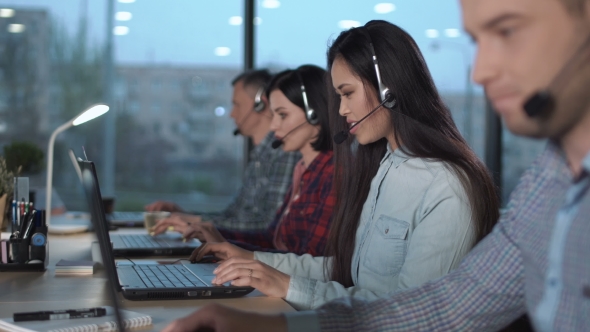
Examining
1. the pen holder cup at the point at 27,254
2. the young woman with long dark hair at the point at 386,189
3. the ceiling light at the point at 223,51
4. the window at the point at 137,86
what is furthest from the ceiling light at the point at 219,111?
the pen holder cup at the point at 27,254

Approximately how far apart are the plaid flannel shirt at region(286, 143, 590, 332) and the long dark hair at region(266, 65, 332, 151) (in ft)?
5.75

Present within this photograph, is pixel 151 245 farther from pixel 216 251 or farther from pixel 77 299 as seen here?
pixel 77 299

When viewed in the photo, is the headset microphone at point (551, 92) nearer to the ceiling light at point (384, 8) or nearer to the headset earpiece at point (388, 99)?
the headset earpiece at point (388, 99)

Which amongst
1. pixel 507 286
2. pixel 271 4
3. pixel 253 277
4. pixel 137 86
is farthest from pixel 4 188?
pixel 271 4

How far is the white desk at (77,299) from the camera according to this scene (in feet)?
4.70

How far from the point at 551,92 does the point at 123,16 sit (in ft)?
13.6

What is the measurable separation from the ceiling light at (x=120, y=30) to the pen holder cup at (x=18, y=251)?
9.62ft

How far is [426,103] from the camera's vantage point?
5.95 ft

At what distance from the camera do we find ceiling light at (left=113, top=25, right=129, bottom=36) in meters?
4.62

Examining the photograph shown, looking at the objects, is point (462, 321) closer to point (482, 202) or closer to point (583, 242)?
point (583, 242)

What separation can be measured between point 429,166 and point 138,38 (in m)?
3.31

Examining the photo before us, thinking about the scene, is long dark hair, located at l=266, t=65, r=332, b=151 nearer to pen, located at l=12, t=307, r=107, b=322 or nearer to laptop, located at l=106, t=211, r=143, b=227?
laptop, located at l=106, t=211, r=143, b=227

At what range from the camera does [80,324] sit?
1251mm

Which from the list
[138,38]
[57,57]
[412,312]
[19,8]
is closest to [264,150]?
[138,38]
